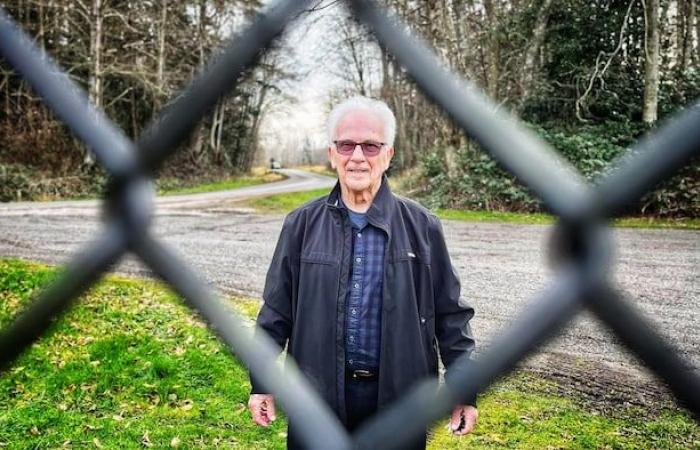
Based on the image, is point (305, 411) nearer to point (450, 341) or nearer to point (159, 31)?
point (450, 341)

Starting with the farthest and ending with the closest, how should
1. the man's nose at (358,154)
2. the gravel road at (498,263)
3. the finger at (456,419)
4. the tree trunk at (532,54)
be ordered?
the tree trunk at (532,54) < the gravel road at (498,263) < the man's nose at (358,154) < the finger at (456,419)

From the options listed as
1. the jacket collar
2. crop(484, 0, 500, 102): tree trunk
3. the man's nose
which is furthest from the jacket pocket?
crop(484, 0, 500, 102): tree trunk

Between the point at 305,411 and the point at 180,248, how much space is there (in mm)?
8185

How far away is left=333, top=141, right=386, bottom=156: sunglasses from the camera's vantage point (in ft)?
5.21

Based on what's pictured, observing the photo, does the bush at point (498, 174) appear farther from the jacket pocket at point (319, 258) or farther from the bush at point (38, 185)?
the jacket pocket at point (319, 258)

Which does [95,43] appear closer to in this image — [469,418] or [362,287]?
[362,287]

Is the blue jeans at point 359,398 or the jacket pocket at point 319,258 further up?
the jacket pocket at point 319,258

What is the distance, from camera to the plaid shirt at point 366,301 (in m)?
1.67

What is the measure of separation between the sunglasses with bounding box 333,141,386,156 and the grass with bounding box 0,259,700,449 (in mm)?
1343

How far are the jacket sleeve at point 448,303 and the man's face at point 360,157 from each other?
24cm

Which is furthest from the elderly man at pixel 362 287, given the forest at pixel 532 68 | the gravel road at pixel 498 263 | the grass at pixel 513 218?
the forest at pixel 532 68

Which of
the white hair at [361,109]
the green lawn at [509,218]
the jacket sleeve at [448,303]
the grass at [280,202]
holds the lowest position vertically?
the grass at [280,202]

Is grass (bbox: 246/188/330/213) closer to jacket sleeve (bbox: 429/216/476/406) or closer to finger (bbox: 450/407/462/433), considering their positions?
jacket sleeve (bbox: 429/216/476/406)

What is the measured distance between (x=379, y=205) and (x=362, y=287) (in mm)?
240
